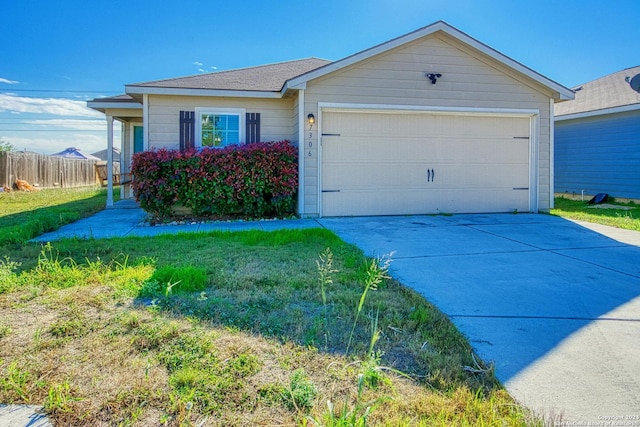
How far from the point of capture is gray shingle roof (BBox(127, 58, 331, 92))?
8.28 m

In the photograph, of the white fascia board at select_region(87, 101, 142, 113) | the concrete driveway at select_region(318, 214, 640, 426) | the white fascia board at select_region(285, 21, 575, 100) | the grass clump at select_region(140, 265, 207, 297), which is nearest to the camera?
the concrete driveway at select_region(318, 214, 640, 426)

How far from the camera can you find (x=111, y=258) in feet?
15.1

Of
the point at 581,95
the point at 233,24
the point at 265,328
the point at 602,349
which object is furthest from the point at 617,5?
the point at 265,328

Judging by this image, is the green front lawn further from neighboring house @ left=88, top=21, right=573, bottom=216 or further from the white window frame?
the white window frame

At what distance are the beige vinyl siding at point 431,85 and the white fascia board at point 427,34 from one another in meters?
0.14

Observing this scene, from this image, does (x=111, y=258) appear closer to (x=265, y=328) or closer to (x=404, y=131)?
(x=265, y=328)

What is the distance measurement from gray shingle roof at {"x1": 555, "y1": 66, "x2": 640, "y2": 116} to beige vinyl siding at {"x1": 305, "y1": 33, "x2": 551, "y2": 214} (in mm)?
4920

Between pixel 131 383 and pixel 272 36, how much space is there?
1408 centimetres

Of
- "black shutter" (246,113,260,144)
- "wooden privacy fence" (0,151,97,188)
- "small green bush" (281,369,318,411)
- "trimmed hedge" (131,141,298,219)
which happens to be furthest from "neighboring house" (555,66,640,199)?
"wooden privacy fence" (0,151,97,188)

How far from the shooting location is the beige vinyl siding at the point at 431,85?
808 centimetres

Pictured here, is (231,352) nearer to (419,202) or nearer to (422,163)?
(419,202)

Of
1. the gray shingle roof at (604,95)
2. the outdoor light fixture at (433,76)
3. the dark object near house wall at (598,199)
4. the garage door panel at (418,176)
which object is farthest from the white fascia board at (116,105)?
the gray shingle roof at (604,95)

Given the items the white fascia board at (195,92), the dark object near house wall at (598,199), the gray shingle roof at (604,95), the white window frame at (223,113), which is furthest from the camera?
the dark object near house wall at (598,199)

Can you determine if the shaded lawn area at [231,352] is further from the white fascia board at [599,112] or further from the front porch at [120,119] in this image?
the white fascia board at [599,112]
